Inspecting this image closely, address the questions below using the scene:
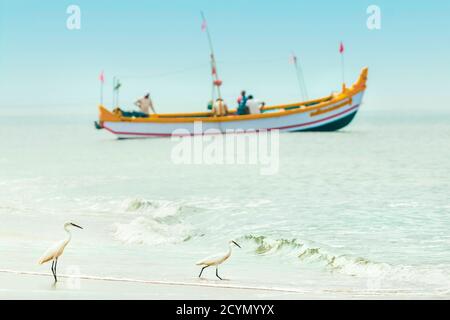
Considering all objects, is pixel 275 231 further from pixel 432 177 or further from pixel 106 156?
pixel 106 156

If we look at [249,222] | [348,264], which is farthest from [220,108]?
[348,264]

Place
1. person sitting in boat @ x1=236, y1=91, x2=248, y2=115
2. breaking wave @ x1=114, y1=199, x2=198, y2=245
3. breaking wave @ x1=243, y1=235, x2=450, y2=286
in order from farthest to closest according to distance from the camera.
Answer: person sitting in boat @ x1=236, y1=91, x2=248, y2=115 < breaking wave @ x1=114, y1=199, x2=198, y2=245 < breaking wave @ x1=243, y1=235, x2=450, y2=286

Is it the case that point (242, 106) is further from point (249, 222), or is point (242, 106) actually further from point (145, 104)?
point (249, 222)

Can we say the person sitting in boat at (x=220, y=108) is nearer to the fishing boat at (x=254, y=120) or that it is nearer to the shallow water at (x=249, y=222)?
the fishing boat at (x=254, y=120)

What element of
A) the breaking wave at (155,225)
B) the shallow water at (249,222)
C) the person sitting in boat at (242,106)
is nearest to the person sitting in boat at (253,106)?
the person sitting in boat at (242,106)

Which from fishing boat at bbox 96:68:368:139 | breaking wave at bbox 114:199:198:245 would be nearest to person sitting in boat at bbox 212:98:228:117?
fishing boat at bbox 96:68:368:139

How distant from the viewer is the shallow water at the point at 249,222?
33.5ft

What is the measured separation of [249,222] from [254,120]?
31800 mm

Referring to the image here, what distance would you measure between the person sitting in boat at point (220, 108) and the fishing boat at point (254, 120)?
1.03ft

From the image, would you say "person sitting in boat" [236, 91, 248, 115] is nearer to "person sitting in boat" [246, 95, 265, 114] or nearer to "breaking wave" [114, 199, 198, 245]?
"person sitting in boat" [246, 95, 265, 114]

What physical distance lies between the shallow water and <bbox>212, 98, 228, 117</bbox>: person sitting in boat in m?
17.5

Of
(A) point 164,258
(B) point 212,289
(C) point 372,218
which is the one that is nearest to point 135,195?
(C) point 372,218

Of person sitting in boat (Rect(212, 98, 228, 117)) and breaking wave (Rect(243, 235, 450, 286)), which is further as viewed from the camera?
person sitting in boat (Rect(212, 98, 228, 117))

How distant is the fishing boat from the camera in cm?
4766
